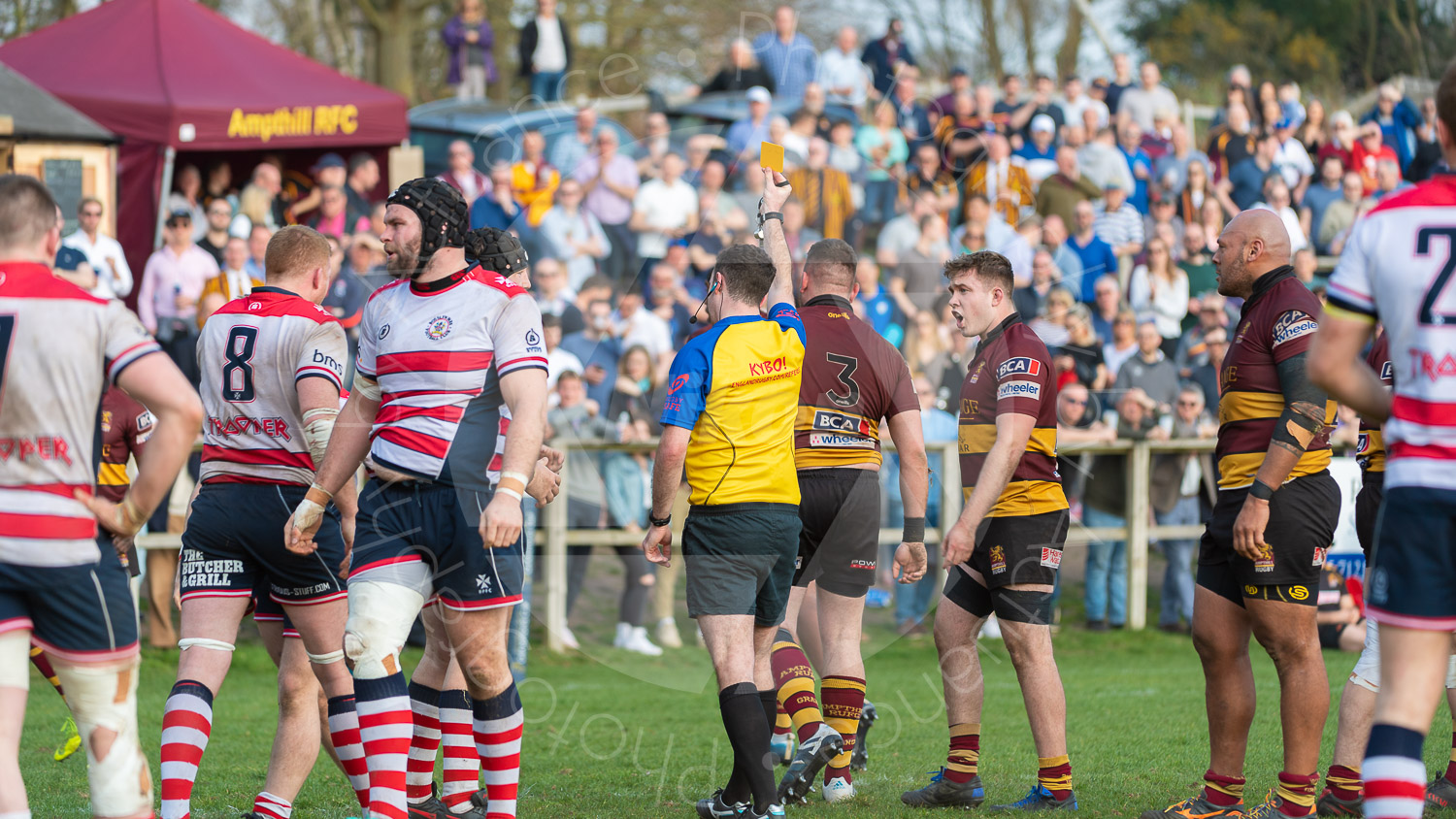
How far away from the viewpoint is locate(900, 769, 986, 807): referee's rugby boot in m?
5.88

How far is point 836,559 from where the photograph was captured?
6266 millimetres

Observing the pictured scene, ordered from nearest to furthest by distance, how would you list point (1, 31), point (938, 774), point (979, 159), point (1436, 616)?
point (1436, 616), point (938, 774), point (979, 159), point (1, 31)

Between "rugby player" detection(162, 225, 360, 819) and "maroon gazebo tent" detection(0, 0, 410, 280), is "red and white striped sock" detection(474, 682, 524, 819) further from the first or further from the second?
"maroon gazebo tent" detection(0, 0, 410, 280)

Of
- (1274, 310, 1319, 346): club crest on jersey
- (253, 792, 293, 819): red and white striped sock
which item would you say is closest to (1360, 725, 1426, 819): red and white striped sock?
(1274, 310, 1319, 346): club crest on jersey

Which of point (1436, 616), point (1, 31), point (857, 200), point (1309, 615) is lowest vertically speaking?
point (1309, 615)

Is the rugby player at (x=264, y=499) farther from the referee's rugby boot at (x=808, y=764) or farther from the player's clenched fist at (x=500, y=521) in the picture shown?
the referee's rugby boot at (x=808, y=764)

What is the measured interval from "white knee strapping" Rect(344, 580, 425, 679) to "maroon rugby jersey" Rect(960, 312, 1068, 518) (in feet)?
7.54

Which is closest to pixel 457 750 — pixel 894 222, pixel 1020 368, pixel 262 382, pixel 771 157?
pixel 262 382

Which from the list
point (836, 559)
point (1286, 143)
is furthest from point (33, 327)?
point (1286, 143)

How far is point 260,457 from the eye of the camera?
5.16 metres

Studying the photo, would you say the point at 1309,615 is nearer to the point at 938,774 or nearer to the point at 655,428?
the point at 938,774

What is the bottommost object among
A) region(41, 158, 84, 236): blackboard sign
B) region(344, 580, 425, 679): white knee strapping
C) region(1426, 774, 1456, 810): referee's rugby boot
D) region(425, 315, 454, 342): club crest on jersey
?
region(1426, 774, 1456, 810): referee's rugby boot

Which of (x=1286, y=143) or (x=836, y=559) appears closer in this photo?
(x=836, y=559)

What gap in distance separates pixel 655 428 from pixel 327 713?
4.57 metres
